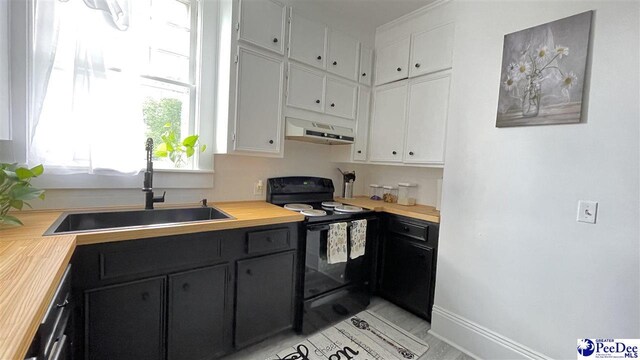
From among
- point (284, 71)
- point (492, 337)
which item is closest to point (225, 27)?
point (284, 71)

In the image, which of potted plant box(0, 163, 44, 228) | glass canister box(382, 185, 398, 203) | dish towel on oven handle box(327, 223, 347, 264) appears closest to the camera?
potted plant box(0, 163, 44, 228)

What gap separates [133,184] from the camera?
1.88 meters

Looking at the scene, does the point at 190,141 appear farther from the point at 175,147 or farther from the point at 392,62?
the point at 392,62

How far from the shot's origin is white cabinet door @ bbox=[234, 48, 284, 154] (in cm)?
205

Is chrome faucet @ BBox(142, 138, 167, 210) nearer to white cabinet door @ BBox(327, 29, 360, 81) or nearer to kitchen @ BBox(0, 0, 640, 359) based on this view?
kitchen @ BBox(0, 0, 640, 359)

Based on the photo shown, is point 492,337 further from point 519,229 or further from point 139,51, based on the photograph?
point 139,51

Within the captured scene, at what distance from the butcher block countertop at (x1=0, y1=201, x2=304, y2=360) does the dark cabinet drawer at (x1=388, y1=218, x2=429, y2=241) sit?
1.10m

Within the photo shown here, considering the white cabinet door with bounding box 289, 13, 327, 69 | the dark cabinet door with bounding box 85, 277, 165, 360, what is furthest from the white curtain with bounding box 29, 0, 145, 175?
the white cabinet door with bounding box 289, 13, 327, 69

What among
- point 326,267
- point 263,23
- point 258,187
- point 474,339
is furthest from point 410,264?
point 263,23

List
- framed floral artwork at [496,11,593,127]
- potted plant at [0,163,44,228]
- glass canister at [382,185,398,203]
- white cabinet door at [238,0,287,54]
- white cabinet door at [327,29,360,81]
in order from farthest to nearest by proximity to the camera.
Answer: glass canister at [382,185,398,203] < white cabinet door at [327,29,360,81] < white cabinet door at [238,0,287,54] < framed floral artwork at [496,11,593,127] < potted plant at [0,163,44,228]

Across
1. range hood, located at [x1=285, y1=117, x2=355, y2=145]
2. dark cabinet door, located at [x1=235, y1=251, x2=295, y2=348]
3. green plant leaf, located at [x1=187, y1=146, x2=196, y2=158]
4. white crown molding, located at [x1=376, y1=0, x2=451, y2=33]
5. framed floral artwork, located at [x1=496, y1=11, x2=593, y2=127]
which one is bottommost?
dark cabinet door, located at [x1=235, y1=251, x2=295, y2=348]

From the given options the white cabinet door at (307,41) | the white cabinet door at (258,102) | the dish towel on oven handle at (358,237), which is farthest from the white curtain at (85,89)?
the dish towel on oven handle at (358,237)

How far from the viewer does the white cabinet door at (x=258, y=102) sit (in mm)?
2051

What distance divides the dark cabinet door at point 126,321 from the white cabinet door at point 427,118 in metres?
2.18
